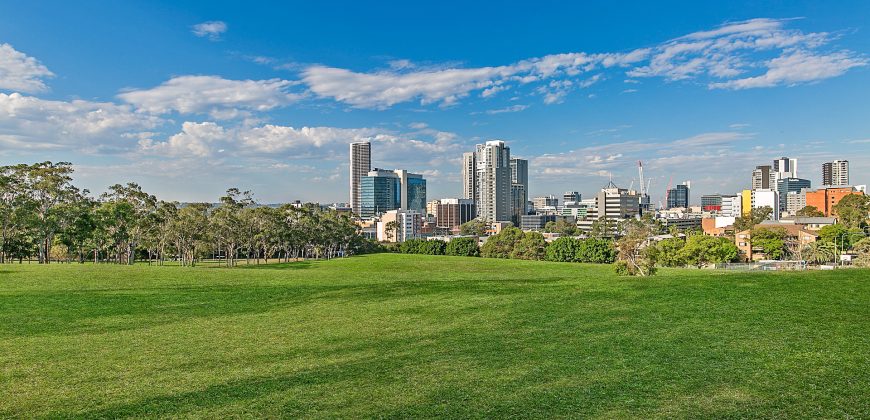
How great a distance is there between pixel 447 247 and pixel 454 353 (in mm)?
75193

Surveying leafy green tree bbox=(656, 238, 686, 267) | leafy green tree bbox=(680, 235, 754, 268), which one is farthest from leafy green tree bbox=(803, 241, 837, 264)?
leafy green tree bbox=(656, 238, 686, 267)

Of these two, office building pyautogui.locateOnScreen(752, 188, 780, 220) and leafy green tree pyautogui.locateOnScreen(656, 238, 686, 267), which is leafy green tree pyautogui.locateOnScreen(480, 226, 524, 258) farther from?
office building pyautogui.locateOnScreen(752, 188, 780, 220)

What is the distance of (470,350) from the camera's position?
28.8 ft

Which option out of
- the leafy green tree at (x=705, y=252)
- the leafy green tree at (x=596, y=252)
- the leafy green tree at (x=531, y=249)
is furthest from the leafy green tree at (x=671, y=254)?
the leafy green tree at (x=531, y=249)

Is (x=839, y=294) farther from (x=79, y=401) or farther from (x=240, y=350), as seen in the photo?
(x=79, y=401)

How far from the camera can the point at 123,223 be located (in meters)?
45.7

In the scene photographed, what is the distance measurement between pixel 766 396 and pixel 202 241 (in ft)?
191

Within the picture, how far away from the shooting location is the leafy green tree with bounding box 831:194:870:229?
69188 mm

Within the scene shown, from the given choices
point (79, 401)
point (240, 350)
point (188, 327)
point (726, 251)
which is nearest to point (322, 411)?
point (79, 401)

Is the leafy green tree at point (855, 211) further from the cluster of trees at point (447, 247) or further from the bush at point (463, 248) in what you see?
the cluster of trees at point (447, 247)

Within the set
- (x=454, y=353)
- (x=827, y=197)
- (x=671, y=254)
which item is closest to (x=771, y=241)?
(x=671, y=254)

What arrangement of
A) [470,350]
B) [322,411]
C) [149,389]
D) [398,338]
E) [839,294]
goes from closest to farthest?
[322,411] → [149,389] → [470,350] → [398,338] → [839,294]

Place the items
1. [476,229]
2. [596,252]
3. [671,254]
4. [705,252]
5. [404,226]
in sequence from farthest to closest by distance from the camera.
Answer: [404,226]
[476,229]
[596,252]
[671,254]
[705,252]

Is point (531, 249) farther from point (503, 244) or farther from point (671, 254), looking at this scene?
point (671, 254)
